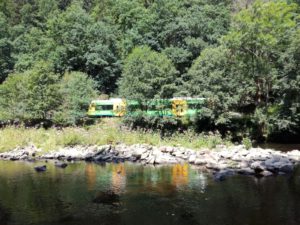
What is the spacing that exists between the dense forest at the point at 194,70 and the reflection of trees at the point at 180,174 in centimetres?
1186

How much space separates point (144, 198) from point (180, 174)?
5327 mm

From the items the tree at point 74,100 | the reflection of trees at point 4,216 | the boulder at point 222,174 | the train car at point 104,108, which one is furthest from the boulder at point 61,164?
the train car at point 104,108

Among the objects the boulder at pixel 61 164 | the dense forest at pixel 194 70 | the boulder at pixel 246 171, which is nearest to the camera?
the boulder at pixel 246 171

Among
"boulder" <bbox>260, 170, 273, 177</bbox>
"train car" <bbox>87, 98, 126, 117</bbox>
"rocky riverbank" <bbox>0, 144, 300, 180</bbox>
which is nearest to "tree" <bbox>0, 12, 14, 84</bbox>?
"train car" <bbox>87, 98, 126, 117</bbox>

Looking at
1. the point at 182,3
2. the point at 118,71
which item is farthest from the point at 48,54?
the point at 182,3

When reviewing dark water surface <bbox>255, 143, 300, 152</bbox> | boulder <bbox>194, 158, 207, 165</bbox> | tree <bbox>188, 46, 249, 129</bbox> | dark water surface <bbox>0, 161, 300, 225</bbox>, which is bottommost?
dark water surface <bbox>0, 161, 300, 225</bbox>

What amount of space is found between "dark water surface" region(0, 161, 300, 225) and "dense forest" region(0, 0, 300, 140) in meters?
14.7

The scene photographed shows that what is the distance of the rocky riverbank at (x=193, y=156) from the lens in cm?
2438

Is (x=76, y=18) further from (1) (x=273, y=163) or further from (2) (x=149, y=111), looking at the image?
(1) (x=273, y=163)

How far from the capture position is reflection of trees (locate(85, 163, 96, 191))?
22.1 metres

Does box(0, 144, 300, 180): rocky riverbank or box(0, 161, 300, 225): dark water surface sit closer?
box(0, 161, 300, 225): dark water surface

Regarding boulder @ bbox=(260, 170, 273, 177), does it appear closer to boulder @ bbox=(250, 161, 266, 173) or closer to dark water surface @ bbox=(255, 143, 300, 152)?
boulder @ bbox=(250, 161, 266, 173)

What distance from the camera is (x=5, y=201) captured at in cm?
1930

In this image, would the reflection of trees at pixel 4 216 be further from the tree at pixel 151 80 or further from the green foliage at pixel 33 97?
the green foliage at pixel 33 97
